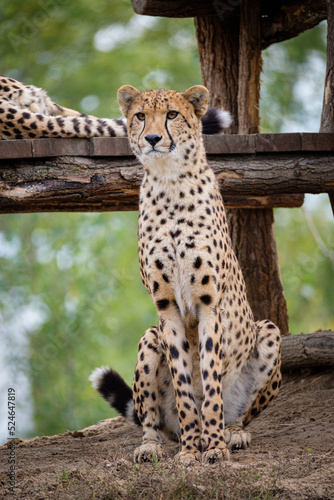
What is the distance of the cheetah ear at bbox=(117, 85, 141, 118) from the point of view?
137 inches

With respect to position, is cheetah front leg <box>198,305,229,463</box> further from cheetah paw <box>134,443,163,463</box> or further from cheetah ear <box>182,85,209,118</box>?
cheetah ear <box>182,85,209,118</box>

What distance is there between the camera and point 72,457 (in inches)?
146

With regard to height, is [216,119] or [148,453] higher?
[216,119]

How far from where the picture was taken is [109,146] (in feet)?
13.1

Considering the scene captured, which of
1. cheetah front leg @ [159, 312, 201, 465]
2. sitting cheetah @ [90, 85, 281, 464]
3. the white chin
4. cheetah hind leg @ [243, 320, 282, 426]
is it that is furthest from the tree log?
the white chin

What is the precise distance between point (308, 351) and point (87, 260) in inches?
265

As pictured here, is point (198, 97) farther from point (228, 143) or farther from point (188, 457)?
point (188, 457)

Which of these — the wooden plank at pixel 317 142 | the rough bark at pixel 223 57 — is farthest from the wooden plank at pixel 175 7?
the wooden plank at pixel 317 142

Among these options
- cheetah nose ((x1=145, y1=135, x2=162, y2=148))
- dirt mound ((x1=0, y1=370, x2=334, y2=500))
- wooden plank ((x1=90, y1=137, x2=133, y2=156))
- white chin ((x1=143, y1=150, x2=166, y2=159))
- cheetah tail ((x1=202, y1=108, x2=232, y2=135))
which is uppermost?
cheetah tail ((x1=202, y1=108, x2=232, y2=135))

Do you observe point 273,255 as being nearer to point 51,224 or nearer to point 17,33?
point 51,224

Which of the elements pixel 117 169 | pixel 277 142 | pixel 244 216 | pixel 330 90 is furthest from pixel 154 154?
pixel 244 216

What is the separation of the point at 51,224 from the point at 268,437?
7.76m

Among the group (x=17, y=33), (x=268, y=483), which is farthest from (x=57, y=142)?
(x=17, y=33)

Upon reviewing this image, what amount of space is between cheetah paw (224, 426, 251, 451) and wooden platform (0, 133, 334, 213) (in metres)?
1.36
